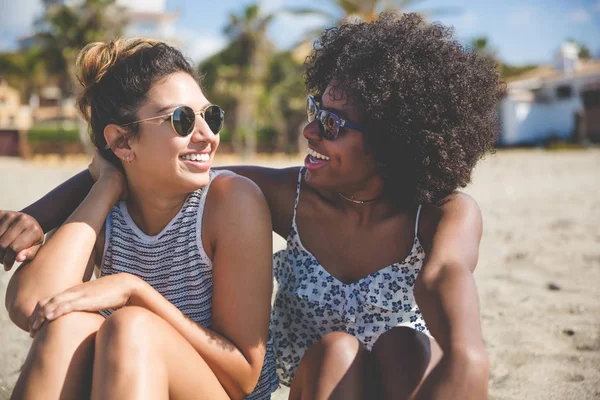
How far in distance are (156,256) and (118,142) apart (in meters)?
0.52

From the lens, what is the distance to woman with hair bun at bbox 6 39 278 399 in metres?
1.99

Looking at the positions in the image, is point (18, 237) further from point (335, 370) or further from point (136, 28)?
point (136, 28)

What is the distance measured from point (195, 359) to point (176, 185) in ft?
2.39

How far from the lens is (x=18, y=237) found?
2383 mm

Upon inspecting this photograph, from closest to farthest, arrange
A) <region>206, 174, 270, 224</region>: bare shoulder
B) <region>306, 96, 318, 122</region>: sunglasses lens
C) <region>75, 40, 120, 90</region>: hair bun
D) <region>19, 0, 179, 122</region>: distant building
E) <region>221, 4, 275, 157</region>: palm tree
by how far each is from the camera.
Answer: <region>206, 174, 270, 224</region>: bare shoulder → <region>75, 40, 120, 90</region>: hair bun → <region>306, 96, 318, 122</region>: sunglasses lens → <region>221, 4, 275, 157</region>: palm tree → <region>19, 0, 179, 122</region>: distant building

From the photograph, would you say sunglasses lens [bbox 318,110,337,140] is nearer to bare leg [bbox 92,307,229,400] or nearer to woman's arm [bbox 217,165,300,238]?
woman's arm [bbox 217,165,300,238]

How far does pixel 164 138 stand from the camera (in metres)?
2.41

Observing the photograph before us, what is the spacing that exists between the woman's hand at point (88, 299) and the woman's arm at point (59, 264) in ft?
0.56

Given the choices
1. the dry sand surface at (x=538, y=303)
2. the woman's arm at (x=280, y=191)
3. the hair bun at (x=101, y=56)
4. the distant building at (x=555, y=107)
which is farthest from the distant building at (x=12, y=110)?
the woman's arm at (x=280, y=191)

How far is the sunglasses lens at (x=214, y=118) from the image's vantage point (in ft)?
8.19

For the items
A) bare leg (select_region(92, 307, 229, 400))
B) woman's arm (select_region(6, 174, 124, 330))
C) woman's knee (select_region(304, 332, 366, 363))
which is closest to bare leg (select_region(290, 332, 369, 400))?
woman's knee (select_region(304, 332, 366, 363))

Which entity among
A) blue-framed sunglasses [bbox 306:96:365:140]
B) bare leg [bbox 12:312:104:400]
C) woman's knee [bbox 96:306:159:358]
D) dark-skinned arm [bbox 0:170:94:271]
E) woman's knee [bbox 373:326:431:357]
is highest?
blue-framed sunglasses [bbox 306:96:365:140]

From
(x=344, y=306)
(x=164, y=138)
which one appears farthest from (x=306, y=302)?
(x=164, y=138)

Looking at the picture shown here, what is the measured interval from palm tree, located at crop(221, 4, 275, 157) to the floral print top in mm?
34516
